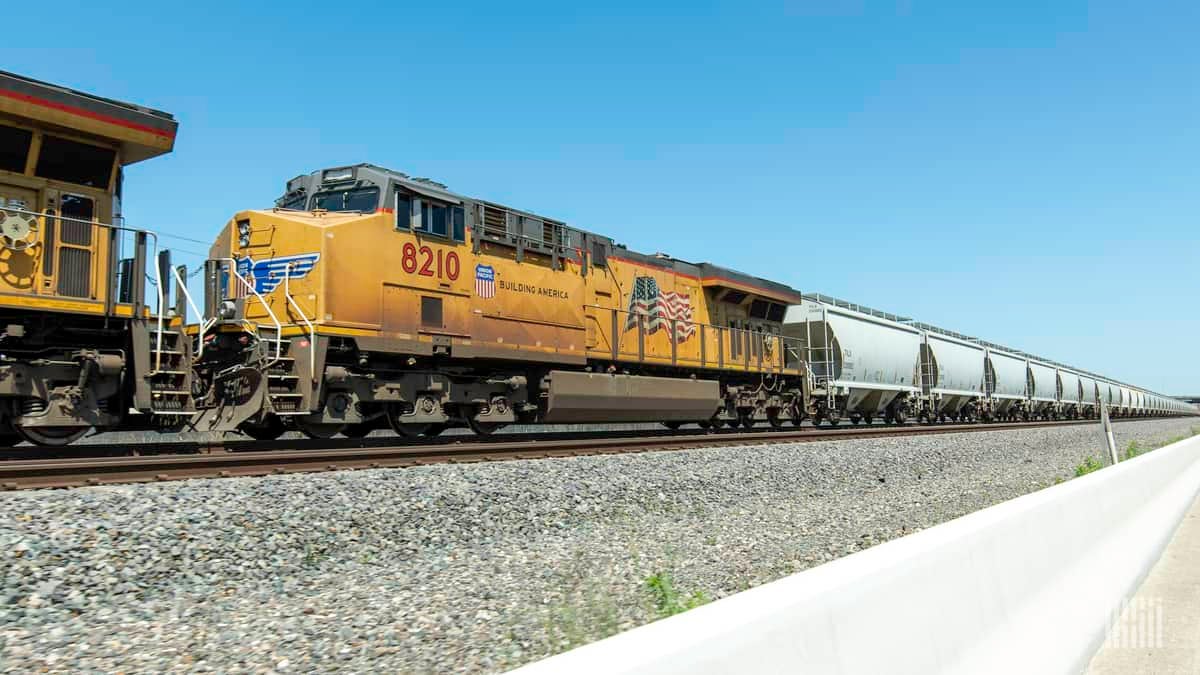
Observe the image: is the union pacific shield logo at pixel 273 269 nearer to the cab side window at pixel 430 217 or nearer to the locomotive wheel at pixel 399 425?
the cab side window at pixel 430 217

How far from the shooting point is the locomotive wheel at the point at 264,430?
32.5 feet

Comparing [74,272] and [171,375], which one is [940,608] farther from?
[74,272]

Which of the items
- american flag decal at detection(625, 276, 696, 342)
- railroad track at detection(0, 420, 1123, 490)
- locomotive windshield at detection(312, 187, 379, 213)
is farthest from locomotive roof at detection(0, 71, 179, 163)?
american flag decal at detection(625, 276, 696, 342)

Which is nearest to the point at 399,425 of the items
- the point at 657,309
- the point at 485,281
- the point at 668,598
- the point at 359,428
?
the point at 359,428

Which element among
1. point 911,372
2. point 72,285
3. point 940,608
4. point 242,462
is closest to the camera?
point 940,608

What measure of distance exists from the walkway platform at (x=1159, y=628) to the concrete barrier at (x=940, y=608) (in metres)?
0.08

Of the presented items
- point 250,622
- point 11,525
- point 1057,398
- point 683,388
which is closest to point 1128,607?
point 250,622

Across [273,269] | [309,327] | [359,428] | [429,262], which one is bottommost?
[359,428]

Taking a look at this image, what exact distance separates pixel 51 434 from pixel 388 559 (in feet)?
14.2

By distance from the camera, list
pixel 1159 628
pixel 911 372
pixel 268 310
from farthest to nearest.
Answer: pixel 911 372
pixel 268 310
pixel 1159 628

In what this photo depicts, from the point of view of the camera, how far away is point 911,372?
24250 mm

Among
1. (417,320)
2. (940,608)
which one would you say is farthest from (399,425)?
(940,608)

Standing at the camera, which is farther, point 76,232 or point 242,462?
point 76,232

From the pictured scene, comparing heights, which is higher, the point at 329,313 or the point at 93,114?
the point at 93,114
